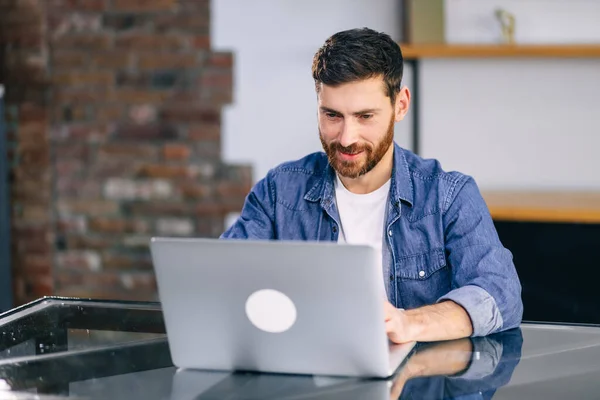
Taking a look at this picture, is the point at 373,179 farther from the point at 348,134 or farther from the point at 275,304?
the point at 275,304

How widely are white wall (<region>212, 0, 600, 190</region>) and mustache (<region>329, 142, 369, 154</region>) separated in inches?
55.3

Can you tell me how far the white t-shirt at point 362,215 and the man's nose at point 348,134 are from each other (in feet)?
0.55

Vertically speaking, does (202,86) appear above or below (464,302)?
above

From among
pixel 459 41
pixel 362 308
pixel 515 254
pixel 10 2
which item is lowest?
pixel 515 254

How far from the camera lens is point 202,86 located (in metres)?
3.40

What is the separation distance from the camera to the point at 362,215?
6.55 ft

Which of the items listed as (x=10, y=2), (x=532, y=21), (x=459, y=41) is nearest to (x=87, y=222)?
(x=10, y=2)

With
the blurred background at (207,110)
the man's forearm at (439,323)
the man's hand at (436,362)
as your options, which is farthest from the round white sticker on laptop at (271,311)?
the blurred background at (207,110)

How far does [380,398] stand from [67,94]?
2.61 metres

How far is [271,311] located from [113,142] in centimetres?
231

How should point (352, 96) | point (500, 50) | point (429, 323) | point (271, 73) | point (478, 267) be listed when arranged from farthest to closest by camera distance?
point (271, 73), point (500, 50), point (352, 96), point (478, 267), point (429, 323)

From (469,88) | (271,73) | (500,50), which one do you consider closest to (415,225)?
(500,50)

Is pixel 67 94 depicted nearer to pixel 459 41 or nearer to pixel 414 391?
pixel 459 41

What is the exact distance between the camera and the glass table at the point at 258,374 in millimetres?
1246
